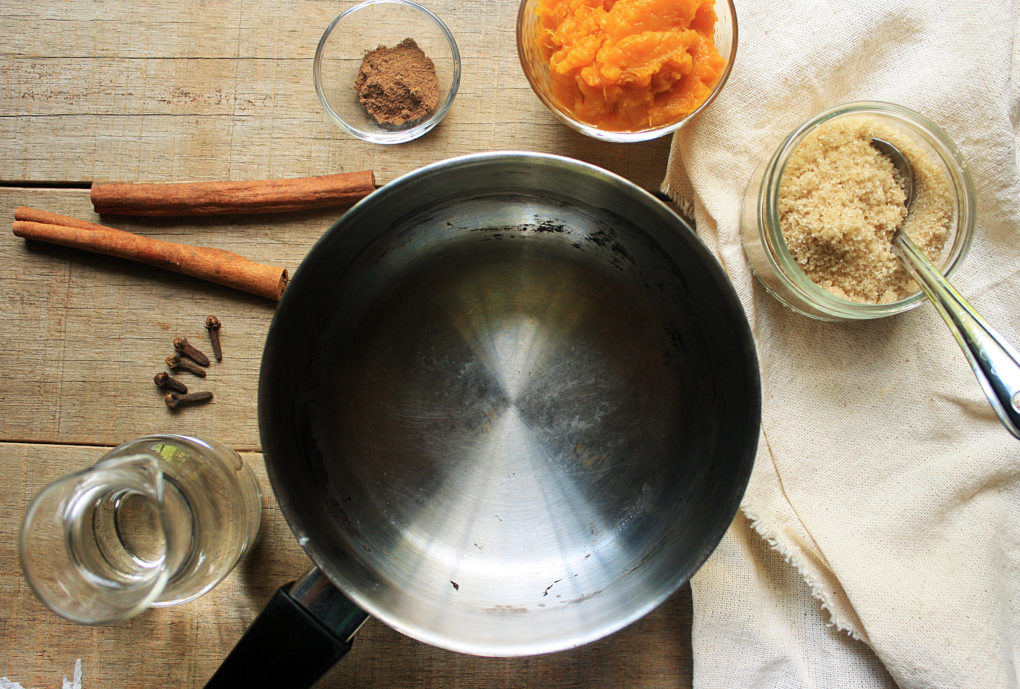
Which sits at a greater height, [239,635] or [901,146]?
[901,146]

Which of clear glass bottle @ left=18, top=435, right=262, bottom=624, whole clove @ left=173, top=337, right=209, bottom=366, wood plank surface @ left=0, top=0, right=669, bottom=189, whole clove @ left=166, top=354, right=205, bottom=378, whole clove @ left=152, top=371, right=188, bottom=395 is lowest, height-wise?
clear glass bottle @ left=18, top=435, right=262, bottom=624

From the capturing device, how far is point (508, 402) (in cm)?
96

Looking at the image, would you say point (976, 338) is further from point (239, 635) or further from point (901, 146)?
point (239, 635)

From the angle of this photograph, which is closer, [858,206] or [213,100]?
[858,206]

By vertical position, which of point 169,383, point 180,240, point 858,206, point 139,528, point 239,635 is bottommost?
point 239,635

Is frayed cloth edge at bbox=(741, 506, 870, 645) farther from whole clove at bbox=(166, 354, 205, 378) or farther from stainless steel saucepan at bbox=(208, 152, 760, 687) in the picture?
whole clove at bbox=(166, 354, 205, 378)

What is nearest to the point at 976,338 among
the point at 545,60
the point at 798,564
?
the point at 798,564

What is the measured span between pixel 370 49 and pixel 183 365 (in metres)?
0.53

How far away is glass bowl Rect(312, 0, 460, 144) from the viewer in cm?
92

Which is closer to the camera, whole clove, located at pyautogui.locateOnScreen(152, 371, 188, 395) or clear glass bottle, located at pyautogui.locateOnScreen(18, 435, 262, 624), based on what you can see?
clear glass bottle, located at pyautogui.locateOnScreen(18, 435, 262, 624)

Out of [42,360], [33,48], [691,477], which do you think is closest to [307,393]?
[42,360]

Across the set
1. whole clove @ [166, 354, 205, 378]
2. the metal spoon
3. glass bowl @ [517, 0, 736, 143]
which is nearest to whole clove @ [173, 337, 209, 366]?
whole clove @ [166, 354, 205, 378]

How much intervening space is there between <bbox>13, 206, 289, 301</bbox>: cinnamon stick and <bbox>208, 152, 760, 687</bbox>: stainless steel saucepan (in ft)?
0.35

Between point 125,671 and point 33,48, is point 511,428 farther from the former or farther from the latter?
point 33,48
